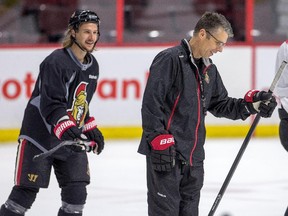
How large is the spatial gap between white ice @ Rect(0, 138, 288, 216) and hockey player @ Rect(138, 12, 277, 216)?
1.34 metres

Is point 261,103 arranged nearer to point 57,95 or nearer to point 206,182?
point 57,95

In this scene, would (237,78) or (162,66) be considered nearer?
(162,66)

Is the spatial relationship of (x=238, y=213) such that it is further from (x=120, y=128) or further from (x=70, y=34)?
(x=120, y=128)

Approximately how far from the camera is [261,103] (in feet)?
12.8

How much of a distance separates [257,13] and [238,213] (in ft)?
13.4

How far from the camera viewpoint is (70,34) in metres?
4.04

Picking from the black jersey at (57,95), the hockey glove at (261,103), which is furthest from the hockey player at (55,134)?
the hockey glove at (261,103)

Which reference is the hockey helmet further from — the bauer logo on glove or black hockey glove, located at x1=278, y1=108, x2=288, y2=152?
black hockey glove, located at x1=278, y1=108, x2=288, y2=152

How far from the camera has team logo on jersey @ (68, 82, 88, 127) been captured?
4020mm

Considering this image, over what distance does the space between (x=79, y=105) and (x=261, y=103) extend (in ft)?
2.61

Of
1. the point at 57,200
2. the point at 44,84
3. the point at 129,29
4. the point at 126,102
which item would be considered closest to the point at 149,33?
the point at 129,29

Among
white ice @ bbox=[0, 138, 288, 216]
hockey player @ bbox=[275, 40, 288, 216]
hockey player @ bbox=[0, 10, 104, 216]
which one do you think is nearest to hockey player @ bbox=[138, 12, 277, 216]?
hockey player @ bbox=[0, 10, 104, 216]

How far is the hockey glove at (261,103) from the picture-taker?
3892mm

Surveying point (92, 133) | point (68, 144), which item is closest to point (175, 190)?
point (68, 144)
